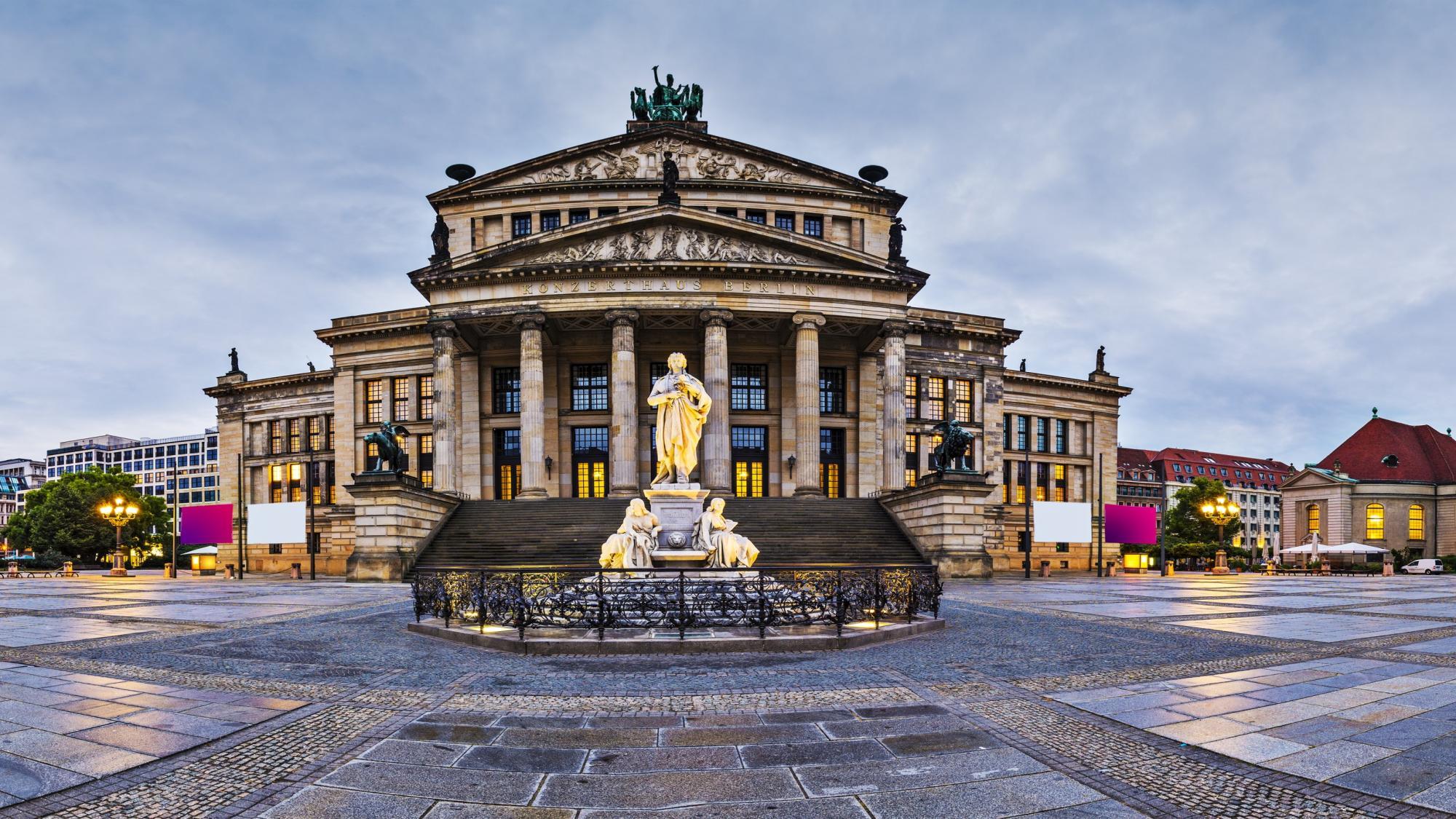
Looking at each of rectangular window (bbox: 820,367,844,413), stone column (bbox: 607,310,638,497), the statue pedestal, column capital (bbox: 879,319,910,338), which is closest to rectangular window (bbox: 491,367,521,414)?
stone column (bbox: 607,310,638,497)

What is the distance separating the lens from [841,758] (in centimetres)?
686

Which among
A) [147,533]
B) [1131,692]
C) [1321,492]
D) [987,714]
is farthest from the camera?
[147,533]

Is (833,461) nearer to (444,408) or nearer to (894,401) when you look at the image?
(894,401)

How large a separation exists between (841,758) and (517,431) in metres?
46.7

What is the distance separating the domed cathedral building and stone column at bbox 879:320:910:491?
0.43ft

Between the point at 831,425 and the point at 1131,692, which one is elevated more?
the point at 831,425

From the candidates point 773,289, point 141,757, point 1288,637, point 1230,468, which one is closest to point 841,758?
point 141,757

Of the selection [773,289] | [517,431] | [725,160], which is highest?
[725,160]

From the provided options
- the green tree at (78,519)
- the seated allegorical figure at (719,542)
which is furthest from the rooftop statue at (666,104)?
the green tree at (78,519)

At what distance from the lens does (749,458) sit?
168ft

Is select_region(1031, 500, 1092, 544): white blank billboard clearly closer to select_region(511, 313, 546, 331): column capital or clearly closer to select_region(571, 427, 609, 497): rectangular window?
select_region(571, 427, 609, 497): rectangular window

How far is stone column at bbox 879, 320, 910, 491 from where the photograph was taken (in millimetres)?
46312

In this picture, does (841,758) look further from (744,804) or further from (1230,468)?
(1230,468)

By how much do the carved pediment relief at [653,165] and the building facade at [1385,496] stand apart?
2282 inches
